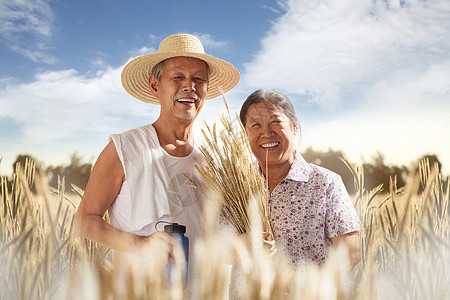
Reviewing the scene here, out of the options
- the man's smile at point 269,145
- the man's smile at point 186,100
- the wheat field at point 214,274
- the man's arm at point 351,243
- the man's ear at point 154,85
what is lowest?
the wheat field at point 214,274

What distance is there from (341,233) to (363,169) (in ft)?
1.79

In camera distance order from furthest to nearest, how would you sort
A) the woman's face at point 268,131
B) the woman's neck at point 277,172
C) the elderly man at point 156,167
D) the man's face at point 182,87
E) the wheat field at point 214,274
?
the woman's neck at point 277,172, the woman's face at point 268,131, the man's face at point 182,87, the elderly man at point 156,167, the wheat field at point 214,274

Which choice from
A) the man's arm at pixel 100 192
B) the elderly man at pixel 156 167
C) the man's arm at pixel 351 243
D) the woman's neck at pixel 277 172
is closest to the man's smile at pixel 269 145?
the woman's neck at pixel 277 172

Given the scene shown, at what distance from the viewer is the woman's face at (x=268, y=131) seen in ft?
6.85

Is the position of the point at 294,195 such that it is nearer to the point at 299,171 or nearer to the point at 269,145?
the point at 299,171

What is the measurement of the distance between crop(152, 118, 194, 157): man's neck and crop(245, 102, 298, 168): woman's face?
0.34m

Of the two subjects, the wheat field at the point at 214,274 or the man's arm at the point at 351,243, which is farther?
the man's arm at the point at 351,243

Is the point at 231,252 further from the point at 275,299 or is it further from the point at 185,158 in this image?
the point at 185,158

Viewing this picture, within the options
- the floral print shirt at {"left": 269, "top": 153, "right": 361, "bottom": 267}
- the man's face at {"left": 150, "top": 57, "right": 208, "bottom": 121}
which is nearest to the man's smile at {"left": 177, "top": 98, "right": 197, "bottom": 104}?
the man's face at {"left": 150, "top": 57, "right": 208, "bottom": 121}

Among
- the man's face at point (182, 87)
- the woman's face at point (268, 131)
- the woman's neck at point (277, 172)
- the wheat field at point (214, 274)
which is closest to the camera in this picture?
the wheat field at point (214, 274)

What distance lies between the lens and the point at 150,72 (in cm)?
229

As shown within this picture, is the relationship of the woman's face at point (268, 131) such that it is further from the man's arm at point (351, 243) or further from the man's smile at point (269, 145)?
the man's arm at point (351, 243)

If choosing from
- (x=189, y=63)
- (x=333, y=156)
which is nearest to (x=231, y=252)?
(x=189, y=63)

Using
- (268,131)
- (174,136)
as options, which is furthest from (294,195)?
(174,136)
